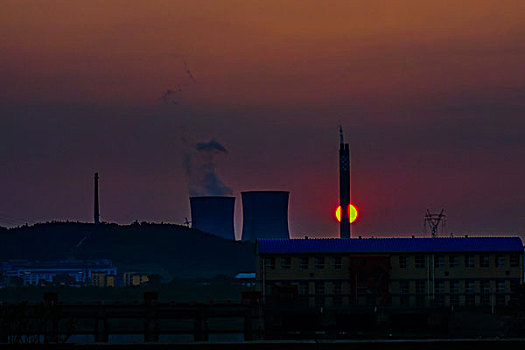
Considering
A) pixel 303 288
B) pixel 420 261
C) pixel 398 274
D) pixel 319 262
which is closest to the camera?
pixel 303 288

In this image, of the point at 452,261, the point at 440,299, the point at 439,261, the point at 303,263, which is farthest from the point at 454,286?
the point at 303,263

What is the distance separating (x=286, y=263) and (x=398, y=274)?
9.89m

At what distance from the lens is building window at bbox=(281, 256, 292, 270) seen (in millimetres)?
106500

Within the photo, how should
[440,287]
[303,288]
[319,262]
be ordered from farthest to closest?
[319,262]
[440,287]
[303,288]

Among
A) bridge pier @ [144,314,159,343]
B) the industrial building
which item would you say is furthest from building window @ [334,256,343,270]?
bridge pier @ [144,314,159,343]

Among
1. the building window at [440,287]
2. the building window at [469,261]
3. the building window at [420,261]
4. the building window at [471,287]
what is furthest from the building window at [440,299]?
the building window at [469,261]

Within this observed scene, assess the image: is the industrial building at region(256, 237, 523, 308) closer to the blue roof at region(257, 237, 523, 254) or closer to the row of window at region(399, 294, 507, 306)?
the row of window at region(399, 294, 507, 306)

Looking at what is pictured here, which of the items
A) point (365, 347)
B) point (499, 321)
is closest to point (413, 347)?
point (365, 347)

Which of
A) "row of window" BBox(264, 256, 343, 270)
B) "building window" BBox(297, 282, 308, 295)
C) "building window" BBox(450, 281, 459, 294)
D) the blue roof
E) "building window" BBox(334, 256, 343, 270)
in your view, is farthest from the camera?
the blue roof

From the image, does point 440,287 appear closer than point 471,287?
Yes

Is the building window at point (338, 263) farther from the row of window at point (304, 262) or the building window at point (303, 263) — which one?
the building window at point (303, 263)

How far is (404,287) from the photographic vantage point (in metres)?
106

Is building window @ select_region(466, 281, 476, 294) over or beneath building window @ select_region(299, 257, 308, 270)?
beneath

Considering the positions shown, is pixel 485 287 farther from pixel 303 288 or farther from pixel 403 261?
pixel 303 288
